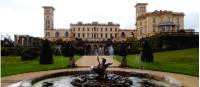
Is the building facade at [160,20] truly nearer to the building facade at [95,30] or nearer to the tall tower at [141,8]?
the building facade at [95,30]

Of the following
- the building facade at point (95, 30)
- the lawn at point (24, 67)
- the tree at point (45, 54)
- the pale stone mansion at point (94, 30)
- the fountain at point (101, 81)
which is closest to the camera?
the fountain at point (101, 81)

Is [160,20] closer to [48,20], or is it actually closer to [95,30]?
[95,30]

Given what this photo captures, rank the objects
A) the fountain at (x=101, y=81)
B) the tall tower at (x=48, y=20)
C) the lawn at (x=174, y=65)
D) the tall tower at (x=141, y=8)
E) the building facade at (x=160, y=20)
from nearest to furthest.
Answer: the fountain at (x=101, y=81), the lawn at (x=174, y=65), the building facade at (x=160, y=20), the tall tower at (x=141, y=8), the tall tower at (x=48, y=20)

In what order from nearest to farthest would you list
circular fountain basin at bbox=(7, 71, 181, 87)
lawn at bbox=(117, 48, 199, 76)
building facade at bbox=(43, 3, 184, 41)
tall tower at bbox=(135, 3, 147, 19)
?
circular fountain basin at bbox=(7, 71, 181, 87)
lawn at bbox=(117, 48, 199, 76)
building facade at bbox=(43, 3, 184, 41)
tall tower at bbox=(135, 3, 147, 19)

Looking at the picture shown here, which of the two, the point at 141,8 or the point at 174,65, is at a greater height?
the point at 141,8

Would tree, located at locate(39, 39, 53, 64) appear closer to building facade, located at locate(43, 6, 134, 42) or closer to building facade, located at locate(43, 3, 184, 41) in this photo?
building facade, located at locate(43, 3, 184, 41)

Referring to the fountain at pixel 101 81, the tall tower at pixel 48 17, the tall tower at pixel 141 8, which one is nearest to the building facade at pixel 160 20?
the tall tower at pixel 141 8

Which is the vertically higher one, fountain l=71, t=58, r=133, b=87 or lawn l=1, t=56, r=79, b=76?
fountain l=71, t=58, r=133, b=87

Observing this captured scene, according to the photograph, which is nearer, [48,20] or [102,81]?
[102,81]

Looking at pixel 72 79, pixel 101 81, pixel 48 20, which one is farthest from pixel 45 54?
pixel 48 20

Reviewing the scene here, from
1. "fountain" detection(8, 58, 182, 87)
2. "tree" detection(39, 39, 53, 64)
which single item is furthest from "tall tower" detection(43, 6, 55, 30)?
"fountain" detection(8, 58, 182, 87)

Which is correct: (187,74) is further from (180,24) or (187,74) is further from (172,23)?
(180,24)

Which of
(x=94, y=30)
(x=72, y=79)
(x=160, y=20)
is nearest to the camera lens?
(x=72, y=79)

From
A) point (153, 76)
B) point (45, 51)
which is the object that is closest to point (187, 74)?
point (153, 76)
